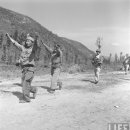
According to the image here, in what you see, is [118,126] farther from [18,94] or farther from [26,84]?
[18,94]

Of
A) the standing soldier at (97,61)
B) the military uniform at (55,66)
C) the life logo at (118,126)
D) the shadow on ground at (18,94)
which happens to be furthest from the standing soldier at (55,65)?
the life logo at (118,126)

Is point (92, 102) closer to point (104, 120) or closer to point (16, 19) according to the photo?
point (104, 120)

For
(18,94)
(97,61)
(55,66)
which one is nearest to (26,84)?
(18,94)

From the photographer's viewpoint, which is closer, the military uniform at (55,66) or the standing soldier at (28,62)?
the standing soldier at (28,62)

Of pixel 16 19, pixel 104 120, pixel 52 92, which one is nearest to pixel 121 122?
pixel 104 120

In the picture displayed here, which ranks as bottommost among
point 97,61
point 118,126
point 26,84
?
point 118,126

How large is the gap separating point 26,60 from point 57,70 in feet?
6.69

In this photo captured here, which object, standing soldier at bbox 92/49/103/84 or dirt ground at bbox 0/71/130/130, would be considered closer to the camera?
dirt ground at bbox 0/71/130/130

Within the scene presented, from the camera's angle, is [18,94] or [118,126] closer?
[118,126]

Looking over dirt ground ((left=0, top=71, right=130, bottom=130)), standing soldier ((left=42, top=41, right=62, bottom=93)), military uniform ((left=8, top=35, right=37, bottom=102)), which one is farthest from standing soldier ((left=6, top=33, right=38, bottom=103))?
standing soldier ((left=42, top=41, right=62, bottom=93))

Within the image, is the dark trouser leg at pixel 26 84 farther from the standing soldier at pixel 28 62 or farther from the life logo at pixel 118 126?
the life logo at pixel 118 126

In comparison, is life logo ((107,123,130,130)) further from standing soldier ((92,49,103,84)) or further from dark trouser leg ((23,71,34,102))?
standing soldier ((92,49,103,84))

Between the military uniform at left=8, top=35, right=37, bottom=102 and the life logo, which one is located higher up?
the military uniform at left=8, top=35, right=37, bottom=102

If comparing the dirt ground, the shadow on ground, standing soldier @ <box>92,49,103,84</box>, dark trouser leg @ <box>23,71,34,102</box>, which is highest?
standing soldier @ <box>92,49,103,84</box>
